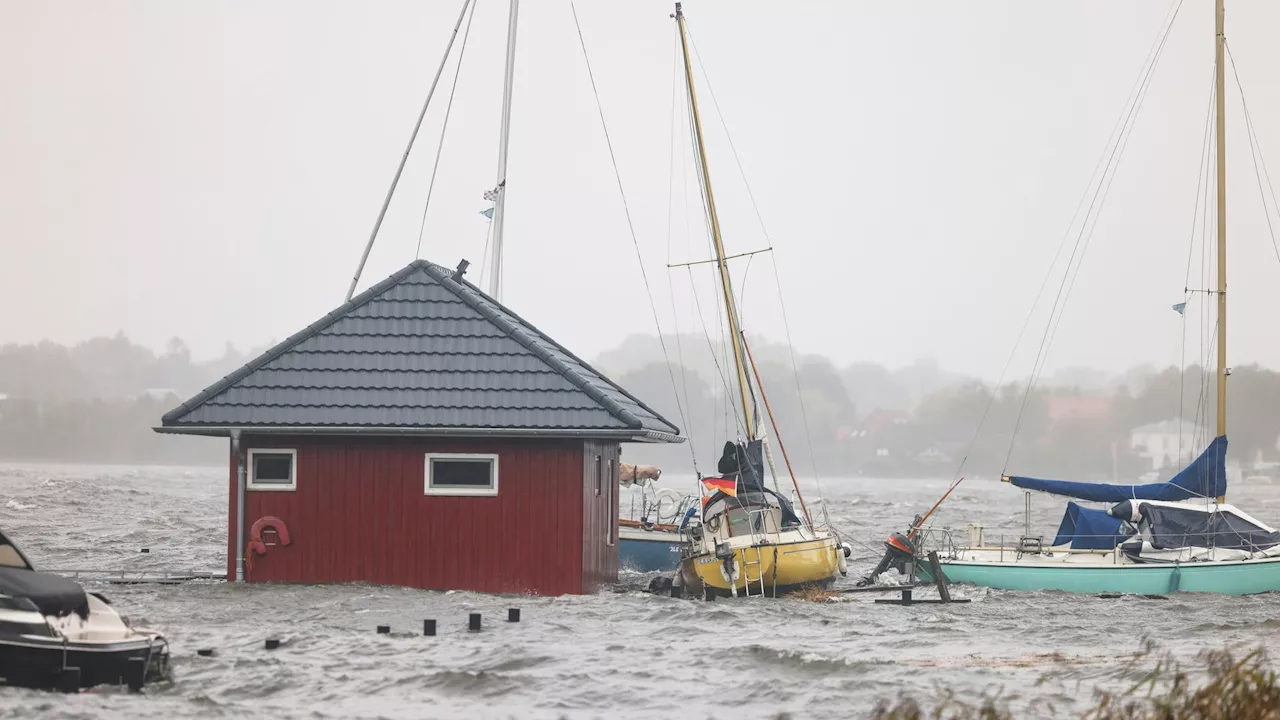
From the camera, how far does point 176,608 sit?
838 inches

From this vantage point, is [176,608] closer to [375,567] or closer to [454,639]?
[375,567]

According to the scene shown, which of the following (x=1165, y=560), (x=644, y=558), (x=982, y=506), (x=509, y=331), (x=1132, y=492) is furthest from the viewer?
(x=982, y=506)

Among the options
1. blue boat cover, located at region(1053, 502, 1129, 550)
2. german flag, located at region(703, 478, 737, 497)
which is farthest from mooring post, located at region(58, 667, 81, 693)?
blue boat cover, located at region(1053, 502, 1129, 550)

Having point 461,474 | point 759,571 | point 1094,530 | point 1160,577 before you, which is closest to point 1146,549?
point 1160,577

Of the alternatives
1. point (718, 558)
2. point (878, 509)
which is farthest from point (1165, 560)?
point (878, 509)

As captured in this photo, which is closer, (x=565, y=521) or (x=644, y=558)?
(x=565, y=521)

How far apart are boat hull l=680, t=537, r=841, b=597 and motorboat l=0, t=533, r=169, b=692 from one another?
520 inches

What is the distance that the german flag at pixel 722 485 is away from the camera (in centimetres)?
2781

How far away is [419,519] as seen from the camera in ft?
75.5

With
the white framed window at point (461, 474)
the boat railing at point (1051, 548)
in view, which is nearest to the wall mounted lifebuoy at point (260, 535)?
the white framed window at point (461, 474)

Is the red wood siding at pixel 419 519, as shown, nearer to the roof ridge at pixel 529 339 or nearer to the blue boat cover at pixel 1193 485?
the roof ridge at pixel 529 339

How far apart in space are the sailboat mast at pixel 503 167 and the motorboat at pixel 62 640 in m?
17.7

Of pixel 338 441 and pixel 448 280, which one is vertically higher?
pixel 448 280

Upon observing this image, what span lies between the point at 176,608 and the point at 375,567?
314 centimetres
